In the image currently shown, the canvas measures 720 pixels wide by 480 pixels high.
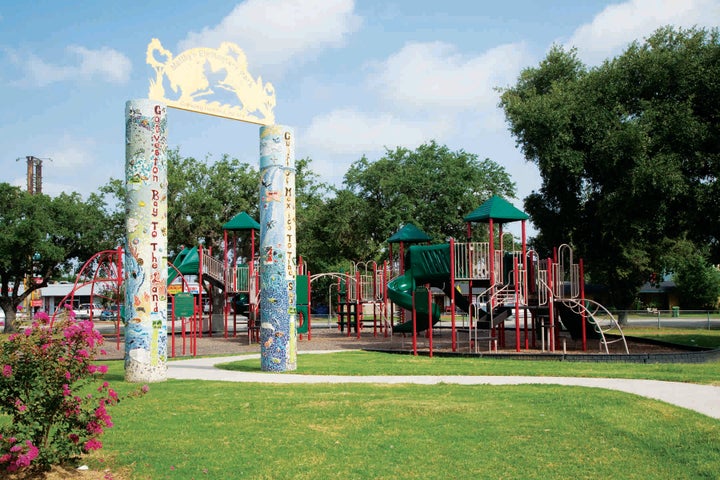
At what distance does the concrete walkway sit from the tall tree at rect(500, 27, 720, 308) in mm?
9179

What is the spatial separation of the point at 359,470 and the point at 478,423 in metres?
2.56

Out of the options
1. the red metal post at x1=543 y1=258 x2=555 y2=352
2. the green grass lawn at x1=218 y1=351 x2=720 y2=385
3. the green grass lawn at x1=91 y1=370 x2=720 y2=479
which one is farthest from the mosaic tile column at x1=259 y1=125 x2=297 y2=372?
the red metal post at x1=543 y1=258 x2=555 y2=352

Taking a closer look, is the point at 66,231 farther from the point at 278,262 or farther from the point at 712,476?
the point at 712,476

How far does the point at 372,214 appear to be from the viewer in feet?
152

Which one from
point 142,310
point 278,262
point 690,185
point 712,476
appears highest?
point 690,185

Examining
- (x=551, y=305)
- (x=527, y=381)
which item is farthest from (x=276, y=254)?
(x=551, y=305)

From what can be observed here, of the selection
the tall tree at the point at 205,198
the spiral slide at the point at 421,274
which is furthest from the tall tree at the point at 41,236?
the spiral slide at the point at 421,274

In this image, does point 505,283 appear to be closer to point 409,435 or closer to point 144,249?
point 144,249

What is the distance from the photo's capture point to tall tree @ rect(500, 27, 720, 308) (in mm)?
20969

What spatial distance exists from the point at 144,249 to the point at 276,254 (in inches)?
122

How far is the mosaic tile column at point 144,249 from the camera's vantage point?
555 inches

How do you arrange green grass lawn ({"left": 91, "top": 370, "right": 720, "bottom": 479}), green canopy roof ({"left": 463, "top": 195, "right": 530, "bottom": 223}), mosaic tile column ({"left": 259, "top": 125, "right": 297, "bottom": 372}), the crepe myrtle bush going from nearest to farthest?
the crepe myrtle bush
green grass lawn ({"left": 91, "top": 370, "right": 720, "bottom": 479})
mosaic tile column ({"left": 259, "top": 125, "right": 297, "bottom": 372})
green canopy roof ({"left": 463, "top": 195, "right": 530, "bottom": 223})

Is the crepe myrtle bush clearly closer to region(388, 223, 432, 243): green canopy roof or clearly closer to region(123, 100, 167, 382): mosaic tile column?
region(123, 100, 167, 382): mosaic tile column

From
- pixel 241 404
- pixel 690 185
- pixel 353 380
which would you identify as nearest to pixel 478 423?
pixel 241 404
